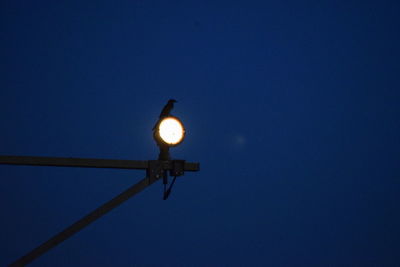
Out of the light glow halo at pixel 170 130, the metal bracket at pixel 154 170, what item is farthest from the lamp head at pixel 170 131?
the metal bracket at pixel 154 170

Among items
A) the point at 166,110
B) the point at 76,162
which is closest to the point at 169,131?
the point at 166,110

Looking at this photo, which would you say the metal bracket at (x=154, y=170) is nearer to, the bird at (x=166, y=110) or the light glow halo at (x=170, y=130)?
the light glow halo at (x=170, y=130)

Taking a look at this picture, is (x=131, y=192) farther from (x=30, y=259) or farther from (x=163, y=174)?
(x=30, y=259)

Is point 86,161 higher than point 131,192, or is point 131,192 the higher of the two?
point 86,161

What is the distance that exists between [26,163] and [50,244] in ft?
2.14

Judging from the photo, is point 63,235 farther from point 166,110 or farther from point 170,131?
point 166,110

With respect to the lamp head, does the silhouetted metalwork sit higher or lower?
lower

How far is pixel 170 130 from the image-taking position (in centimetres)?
290

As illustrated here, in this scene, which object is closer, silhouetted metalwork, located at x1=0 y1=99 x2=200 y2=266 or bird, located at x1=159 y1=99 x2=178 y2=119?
silhouetted metalwork, located at x1=0 y1=99 x2=200 y2=266

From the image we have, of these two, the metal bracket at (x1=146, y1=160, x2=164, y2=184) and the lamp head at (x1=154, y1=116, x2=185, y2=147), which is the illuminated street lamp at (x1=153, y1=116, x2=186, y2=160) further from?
the metal bracket at (x1=146, y1=160, x2=164, y2=184)

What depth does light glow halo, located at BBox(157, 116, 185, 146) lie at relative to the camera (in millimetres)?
2891

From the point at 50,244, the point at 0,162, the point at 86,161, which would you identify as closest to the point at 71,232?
the point at 50,244

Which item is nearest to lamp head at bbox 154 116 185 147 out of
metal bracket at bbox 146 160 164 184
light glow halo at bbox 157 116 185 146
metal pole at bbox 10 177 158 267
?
light glow halo at bbox 157 116 185 146

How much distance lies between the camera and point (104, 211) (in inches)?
106
